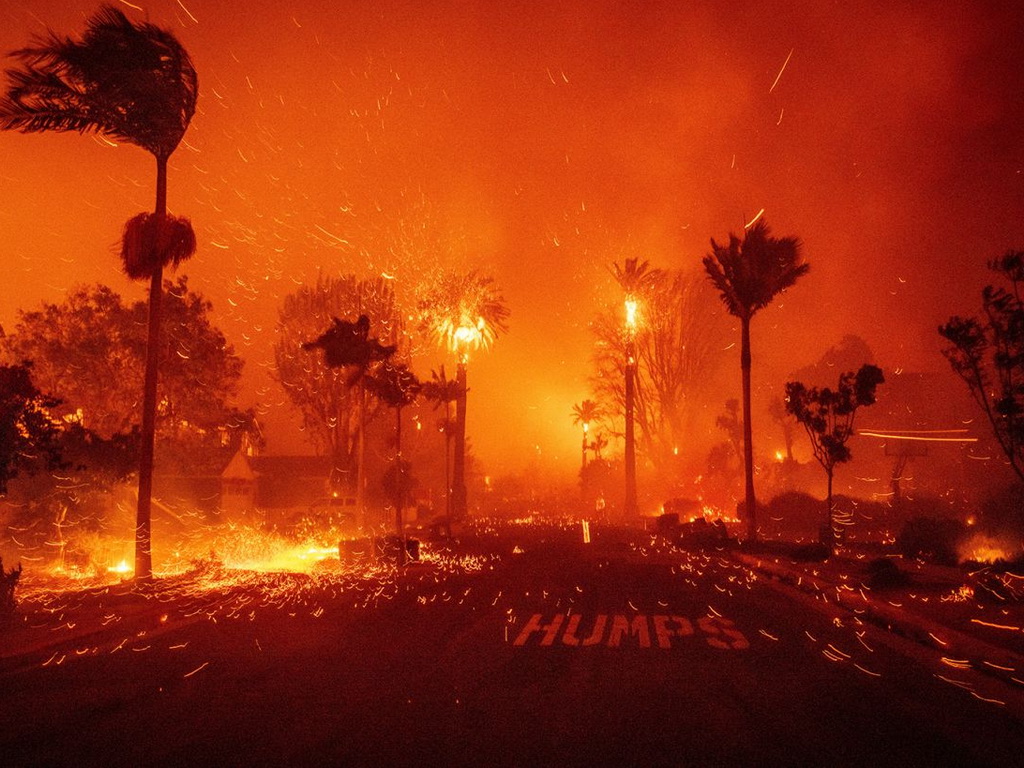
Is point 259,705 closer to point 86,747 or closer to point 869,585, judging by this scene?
point 86,747

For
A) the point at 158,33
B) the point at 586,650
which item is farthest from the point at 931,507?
the point at 158,33

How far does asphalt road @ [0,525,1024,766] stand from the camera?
6.75 m

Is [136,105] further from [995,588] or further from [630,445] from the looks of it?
[630,445]

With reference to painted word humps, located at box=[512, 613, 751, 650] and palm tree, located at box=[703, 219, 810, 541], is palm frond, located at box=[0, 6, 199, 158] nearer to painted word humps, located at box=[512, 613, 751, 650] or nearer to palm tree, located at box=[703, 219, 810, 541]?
painted word humps, located at box=[512, 613, 751, 650]

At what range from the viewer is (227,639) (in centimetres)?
1217

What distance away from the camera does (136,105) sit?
17797mm

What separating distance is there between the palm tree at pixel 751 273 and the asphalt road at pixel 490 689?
18651mm

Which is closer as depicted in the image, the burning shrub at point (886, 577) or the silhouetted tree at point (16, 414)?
the silhouetted tree at point (16, 414)

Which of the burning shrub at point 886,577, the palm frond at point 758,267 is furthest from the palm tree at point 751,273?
the burning shrub at point 886,577

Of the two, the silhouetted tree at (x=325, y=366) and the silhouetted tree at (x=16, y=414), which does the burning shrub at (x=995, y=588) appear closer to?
the silhouetted tree at (x=16, y=414)

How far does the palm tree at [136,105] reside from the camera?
1703cm

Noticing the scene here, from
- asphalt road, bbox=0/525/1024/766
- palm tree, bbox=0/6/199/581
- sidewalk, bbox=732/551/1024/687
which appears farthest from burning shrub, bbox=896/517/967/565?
palm tree, bbox=0/6/199/581

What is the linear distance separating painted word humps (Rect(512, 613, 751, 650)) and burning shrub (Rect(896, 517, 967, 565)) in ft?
39.2

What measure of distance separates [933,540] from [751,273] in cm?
1261
